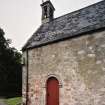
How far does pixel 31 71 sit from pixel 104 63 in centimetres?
626

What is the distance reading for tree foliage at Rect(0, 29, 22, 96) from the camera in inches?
1304

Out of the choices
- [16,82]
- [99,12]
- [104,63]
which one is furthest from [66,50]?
[16,82]

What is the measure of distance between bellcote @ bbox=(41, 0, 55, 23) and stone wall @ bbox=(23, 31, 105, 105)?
4560 mm

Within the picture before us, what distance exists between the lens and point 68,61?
1303 centimetres

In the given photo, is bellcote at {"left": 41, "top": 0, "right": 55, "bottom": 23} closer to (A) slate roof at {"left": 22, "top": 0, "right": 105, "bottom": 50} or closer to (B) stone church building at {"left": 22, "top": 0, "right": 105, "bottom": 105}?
(A) slate roof at {"left": 22, "top": 0, "right": 105, "bottom": 50}

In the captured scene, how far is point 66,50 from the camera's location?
43.7 feet

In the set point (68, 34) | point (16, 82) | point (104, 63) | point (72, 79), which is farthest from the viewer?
point (16, 82)

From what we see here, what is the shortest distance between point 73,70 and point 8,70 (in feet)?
80.3

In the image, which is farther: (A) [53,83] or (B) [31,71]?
(B) [31,71]

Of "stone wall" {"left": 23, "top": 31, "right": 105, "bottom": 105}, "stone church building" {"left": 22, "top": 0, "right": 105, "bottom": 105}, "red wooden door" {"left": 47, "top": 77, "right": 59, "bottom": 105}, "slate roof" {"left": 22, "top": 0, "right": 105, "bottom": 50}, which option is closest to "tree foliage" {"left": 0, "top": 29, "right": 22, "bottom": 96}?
"slate roof" {"left": 22, "top": 0, "right": 105, "bottom": 50}

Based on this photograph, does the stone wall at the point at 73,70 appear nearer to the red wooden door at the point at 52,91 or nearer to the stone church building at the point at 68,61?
the stone church building at the point at 68,61

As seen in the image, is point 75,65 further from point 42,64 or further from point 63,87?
point 42,64

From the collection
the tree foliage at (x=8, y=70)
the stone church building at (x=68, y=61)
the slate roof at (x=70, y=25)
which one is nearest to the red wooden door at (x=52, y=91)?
the stone church building at (x=68, y=61)

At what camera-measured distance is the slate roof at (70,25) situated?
13.2 m
